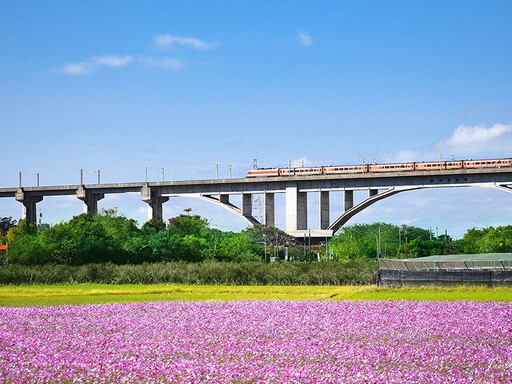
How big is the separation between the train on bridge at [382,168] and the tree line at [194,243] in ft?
26.5

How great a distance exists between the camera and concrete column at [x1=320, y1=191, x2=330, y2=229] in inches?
3844

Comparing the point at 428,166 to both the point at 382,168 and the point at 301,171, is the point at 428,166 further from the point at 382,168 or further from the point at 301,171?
the point at 301,171

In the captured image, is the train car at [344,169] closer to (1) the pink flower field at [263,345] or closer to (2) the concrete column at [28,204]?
(2) the concrete column at [28,204]

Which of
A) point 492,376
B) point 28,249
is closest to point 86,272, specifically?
point 28,249

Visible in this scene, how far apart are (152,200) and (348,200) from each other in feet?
98.7

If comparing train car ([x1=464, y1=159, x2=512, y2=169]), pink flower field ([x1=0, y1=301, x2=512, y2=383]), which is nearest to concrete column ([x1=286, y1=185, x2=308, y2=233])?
train car ([x1=464, y1=159, x2=512, y2=169])

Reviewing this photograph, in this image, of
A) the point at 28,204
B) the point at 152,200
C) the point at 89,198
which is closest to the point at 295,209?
the point at 152,200

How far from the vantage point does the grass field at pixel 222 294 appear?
111ft

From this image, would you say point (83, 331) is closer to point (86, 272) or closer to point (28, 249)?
point (86, 272)

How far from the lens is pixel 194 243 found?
7381cm

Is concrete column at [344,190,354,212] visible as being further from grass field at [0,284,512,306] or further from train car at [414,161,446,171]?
grass field at [0,284,512,306]

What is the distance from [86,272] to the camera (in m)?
51.9

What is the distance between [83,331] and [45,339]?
1.89m

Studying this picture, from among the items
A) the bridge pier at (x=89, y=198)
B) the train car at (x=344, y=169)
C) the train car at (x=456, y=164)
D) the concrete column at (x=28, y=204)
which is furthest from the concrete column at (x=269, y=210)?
the concrete column at (x=28, y=204)
